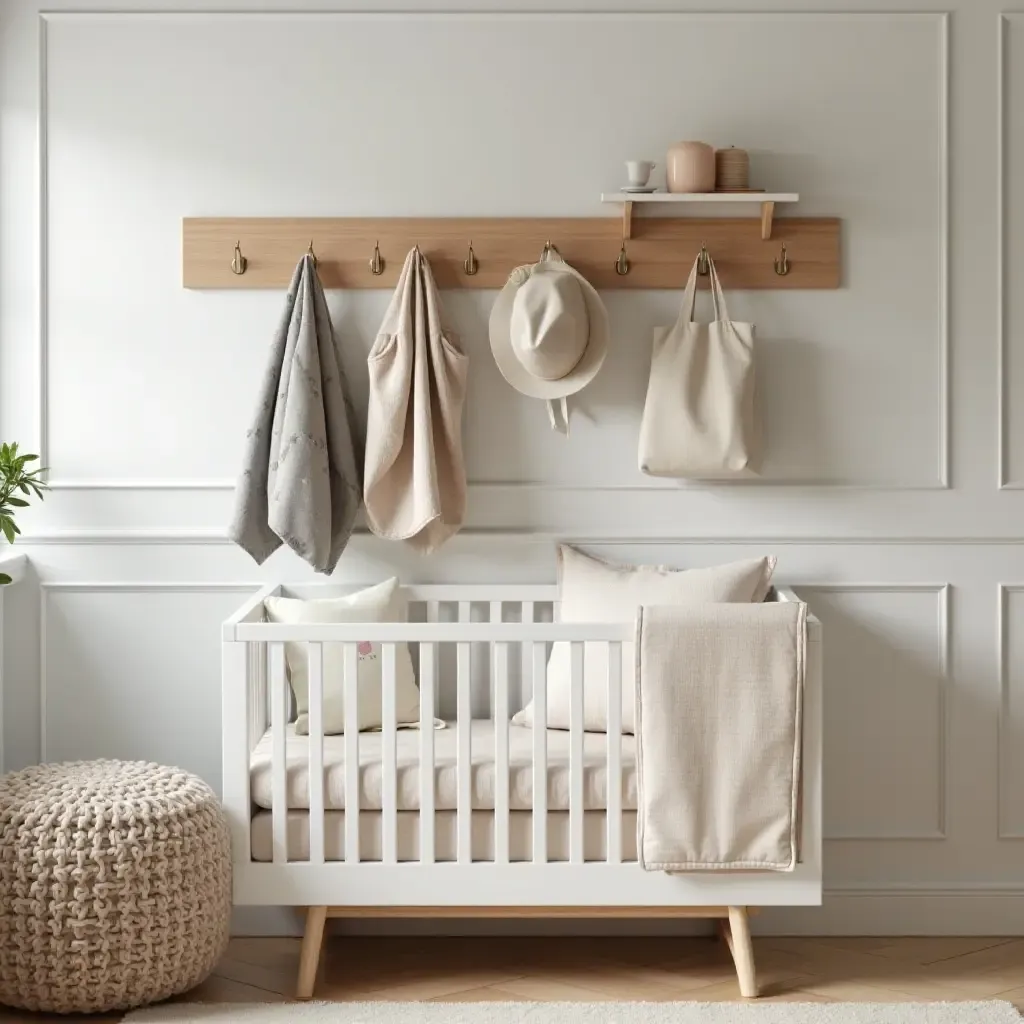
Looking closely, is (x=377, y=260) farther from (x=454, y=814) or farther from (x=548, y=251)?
(x=454, y=814)

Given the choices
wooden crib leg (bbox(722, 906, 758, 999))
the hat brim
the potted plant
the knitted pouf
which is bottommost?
wooden crib leg (bbox(722, 906, 758, 999))

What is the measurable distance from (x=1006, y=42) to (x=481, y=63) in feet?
3.64

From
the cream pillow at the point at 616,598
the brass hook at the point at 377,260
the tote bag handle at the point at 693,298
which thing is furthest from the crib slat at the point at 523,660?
the brass hook at the point at 377,260

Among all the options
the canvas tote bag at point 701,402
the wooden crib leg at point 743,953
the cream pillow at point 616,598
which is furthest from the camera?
the canvas tote bag at point 701,402

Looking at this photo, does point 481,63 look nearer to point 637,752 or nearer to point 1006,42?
point 1006,42

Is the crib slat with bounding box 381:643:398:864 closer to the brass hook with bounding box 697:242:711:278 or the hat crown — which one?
the hat crown

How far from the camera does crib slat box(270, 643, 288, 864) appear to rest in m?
2.35

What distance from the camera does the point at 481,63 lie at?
277cm

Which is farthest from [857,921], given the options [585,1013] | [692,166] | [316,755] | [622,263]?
Answer: [692,166]

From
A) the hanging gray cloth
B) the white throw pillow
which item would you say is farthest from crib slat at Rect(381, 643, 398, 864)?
the hanging gray cloth

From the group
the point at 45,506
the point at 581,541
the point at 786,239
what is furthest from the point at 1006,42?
the point at 45,506

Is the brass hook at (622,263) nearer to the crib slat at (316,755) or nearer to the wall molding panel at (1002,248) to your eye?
the wall molding panel at (1002,248)

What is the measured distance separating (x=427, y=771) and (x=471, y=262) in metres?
1.08

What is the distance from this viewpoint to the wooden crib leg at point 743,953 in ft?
7.96
